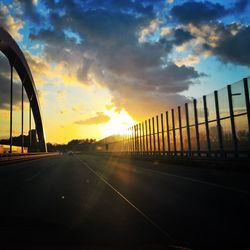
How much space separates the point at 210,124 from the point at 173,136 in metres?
9.88

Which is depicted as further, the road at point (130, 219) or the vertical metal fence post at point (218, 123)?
the vertical metal fence post at point (218, 123)

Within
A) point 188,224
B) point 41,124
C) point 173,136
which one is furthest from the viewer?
point 41,124

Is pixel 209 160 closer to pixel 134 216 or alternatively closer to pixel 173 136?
pixel 173 136

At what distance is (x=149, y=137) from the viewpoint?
46969 mm

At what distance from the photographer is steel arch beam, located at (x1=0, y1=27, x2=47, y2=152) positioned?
52.7 m

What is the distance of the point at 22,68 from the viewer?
64062 mm

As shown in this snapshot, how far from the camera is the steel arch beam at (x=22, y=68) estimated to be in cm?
5266

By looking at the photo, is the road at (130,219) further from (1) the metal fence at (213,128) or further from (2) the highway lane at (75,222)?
(1) the metal fence at (213,128)

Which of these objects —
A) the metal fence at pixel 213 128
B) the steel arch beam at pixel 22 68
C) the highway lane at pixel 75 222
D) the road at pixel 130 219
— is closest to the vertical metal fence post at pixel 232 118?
the metal fence at pixel 213 128

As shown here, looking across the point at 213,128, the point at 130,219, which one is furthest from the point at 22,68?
the point at 130,219

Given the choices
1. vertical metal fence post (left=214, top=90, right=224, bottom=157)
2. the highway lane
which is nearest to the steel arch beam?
vertical metal fence post (left=214, top=90, right=224, bottom=157)

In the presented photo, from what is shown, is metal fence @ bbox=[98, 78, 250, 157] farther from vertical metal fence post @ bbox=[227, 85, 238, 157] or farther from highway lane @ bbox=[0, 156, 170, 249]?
highway lane @ bbox=[0, 156, 170, 249]

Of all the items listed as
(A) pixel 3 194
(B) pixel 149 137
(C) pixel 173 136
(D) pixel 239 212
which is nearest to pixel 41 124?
(B) pixel 149 137

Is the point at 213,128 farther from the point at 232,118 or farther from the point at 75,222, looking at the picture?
the point at 75,222
